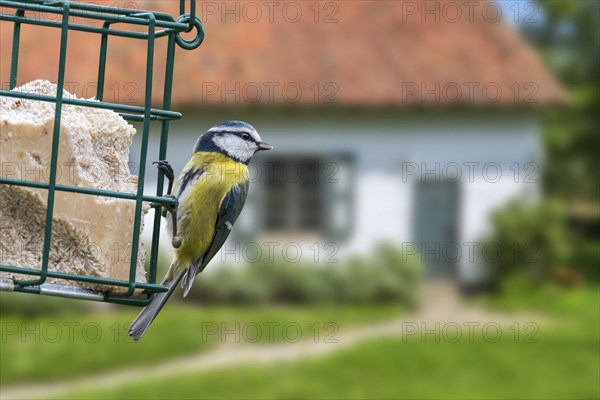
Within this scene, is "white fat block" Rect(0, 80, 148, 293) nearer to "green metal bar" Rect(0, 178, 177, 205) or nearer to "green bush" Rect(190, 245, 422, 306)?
"green metal bar" Rect(0, 178, 177, 205)

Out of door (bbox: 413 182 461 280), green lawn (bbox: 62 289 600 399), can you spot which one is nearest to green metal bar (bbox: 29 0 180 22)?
green lawn (bbox: 62 289 600 399)

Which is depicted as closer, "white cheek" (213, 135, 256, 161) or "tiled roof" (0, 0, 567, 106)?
"white cheek" (213, 135, 256, 161)

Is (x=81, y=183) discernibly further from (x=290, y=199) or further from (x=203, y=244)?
(x=290, y=199)

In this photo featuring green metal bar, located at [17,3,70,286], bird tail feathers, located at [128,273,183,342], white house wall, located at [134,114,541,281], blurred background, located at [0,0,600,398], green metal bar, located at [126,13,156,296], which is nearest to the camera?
green metal bar, located at [17,3,70,286]

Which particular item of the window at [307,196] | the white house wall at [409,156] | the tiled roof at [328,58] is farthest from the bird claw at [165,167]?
the window at [307,196]

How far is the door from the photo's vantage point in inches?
760

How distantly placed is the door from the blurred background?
0.04m

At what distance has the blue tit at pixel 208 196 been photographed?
505 cm

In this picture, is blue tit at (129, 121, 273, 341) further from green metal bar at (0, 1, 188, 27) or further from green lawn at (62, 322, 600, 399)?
green lawn at (62, 322, 600, 399)

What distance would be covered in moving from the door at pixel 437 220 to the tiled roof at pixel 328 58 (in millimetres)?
1821

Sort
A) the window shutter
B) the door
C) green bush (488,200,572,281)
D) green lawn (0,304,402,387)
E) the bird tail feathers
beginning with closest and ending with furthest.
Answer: the bird tail feathers < green lawn (0,304,402,387) < the window shutter < green bush (488,200,572,281) < the door

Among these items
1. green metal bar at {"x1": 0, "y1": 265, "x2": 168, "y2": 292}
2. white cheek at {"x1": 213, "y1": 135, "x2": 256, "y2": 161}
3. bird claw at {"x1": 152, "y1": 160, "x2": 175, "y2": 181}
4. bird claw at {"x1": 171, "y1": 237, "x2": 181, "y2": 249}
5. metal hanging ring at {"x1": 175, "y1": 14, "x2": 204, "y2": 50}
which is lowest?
green metal bar at {"x1": 0, "y1": 265, "x2": 168, "y2": 292}

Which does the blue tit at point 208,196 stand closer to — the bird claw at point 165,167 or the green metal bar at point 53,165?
the bird claw at point 165,167

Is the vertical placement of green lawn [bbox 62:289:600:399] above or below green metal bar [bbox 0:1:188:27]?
below
